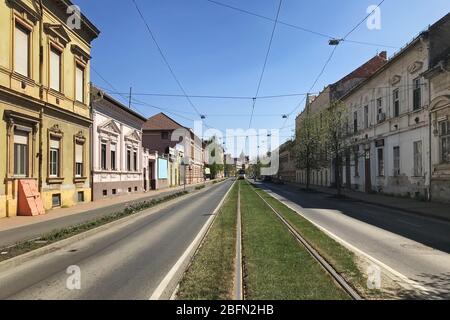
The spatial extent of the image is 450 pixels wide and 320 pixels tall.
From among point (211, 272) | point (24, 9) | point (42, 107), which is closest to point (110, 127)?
point (42, 107)

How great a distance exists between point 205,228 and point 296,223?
10.00 ft

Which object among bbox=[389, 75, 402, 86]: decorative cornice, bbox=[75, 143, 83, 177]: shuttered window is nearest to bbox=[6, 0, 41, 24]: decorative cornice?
bbox=[75, 143, 83, 177]: shuttered window

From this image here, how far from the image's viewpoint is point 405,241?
11.6 metres

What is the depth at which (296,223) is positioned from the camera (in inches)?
604

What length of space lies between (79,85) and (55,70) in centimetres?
346

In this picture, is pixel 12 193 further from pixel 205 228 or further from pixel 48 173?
pixel 205 228

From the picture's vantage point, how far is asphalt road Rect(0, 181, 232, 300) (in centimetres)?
669

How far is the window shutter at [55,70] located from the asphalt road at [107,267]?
1077cm

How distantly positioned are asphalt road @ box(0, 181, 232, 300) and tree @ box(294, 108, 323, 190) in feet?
86.4

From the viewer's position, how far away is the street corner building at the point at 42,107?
1767cm

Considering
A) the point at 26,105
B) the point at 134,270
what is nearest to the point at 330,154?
the point at 26,105

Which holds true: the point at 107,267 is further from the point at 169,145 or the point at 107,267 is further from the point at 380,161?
the point at 169,145

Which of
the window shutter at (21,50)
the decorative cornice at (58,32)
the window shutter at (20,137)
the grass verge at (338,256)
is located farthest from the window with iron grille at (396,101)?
the window shutter at (20,137)

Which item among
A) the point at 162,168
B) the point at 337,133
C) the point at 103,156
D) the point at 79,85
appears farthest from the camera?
the point at 162,168
